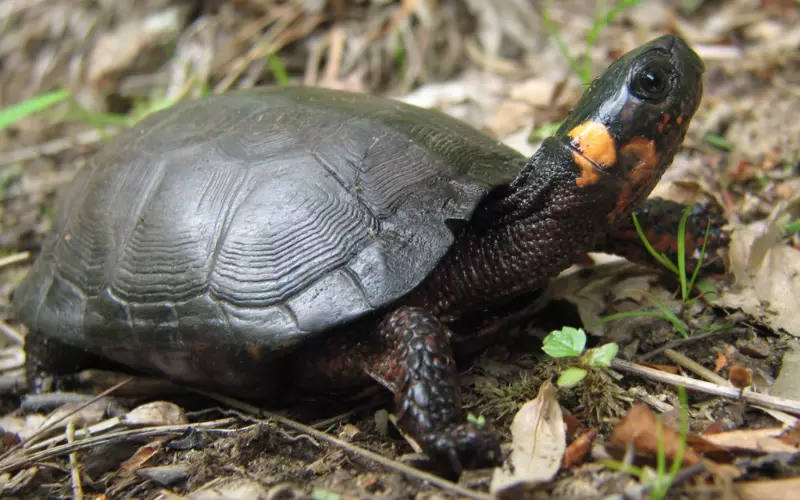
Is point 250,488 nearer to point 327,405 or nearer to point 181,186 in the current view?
point 327,405

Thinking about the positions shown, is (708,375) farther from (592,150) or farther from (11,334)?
(11,334)

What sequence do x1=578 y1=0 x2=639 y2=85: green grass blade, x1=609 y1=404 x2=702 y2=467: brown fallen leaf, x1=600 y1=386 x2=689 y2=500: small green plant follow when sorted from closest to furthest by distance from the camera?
x1=600 y1=386 x2=689 y2=500: small green plant
x1=609 y1=404 x2=702 y2=467: brown fallen leaf
x1=578 y1=0 x2=639 y2=85: green grass blade

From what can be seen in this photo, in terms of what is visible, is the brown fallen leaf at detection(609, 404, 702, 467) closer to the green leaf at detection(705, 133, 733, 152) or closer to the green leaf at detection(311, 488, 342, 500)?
the green leaf at detection(311, 488, 342, 500)

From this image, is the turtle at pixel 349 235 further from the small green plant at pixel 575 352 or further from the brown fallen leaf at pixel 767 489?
the brown fallen leaf at pixel 767 489

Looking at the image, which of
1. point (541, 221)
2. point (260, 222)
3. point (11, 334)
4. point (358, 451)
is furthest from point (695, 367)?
point (11, 334)

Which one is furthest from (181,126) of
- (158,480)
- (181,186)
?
(158,480)

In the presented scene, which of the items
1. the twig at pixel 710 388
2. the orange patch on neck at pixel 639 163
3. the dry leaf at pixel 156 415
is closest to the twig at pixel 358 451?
the dry leaf at pixel 156 415

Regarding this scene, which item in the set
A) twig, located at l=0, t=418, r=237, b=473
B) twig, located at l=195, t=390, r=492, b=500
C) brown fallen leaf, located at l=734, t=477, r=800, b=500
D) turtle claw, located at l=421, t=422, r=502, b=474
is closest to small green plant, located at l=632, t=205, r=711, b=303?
brown fallen leaf, located at l=734, t=477, r=800, b=500
